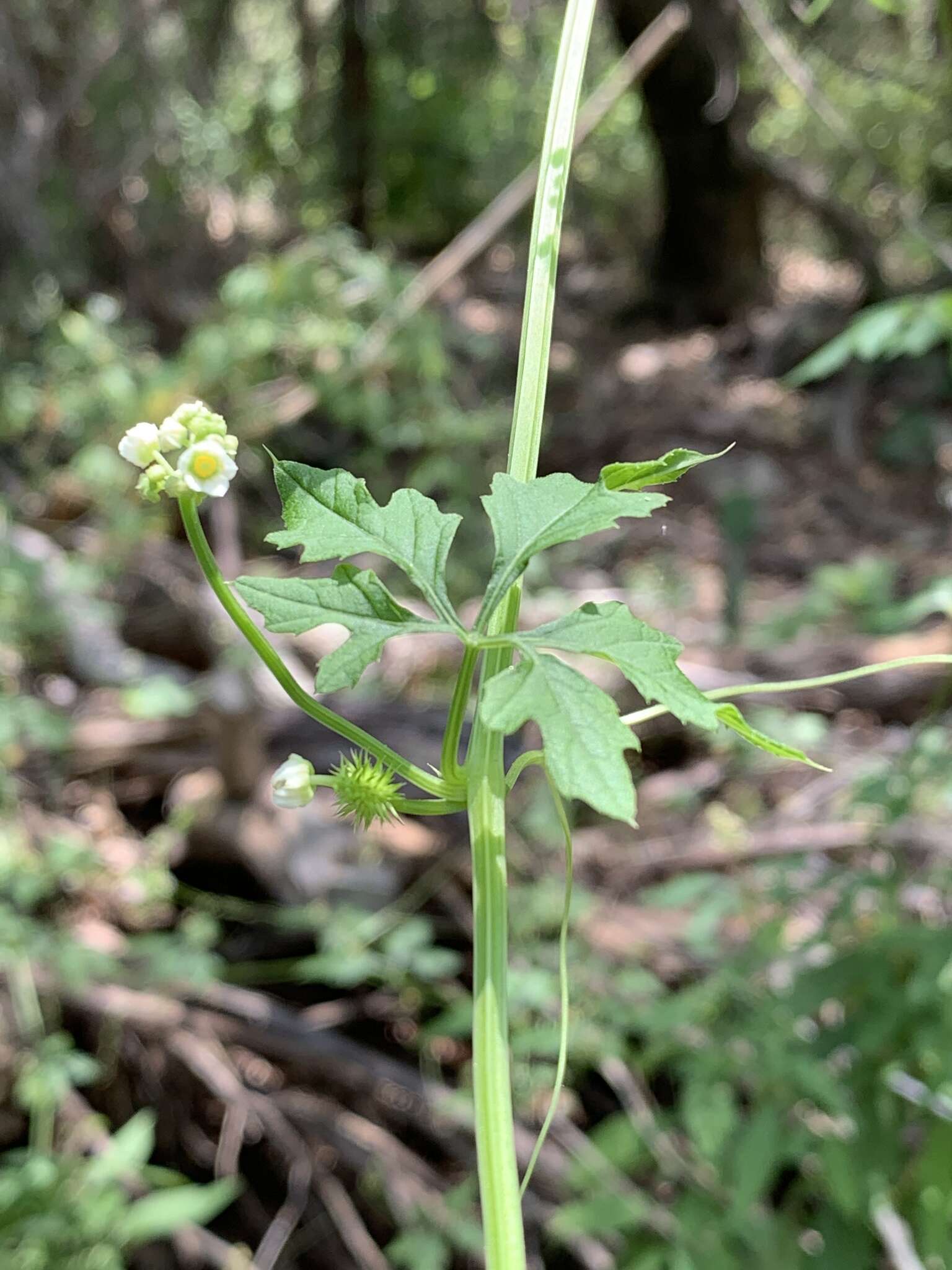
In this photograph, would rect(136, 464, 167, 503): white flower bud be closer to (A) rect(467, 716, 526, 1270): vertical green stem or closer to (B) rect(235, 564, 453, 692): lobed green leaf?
(B) rect(235, 564, 453, 692): lobed green leaf

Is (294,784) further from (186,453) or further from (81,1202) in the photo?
(81,1202)

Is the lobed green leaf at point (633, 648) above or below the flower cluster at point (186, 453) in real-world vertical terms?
below

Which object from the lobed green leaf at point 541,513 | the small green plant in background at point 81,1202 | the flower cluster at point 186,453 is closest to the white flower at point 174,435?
the flower cluster at point 186,453

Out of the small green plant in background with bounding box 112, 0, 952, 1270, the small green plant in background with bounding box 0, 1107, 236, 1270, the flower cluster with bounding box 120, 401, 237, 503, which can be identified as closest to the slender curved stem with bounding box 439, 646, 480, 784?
the small green plant in background with bounding box 112, 0, 952, 1270

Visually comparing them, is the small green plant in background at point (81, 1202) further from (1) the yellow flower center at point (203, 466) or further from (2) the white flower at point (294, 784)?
(1) the yellow flower center at point (203, 466)

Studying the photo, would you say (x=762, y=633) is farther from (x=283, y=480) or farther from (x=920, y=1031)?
(x=283, y=480)

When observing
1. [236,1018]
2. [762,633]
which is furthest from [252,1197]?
[762,633]
